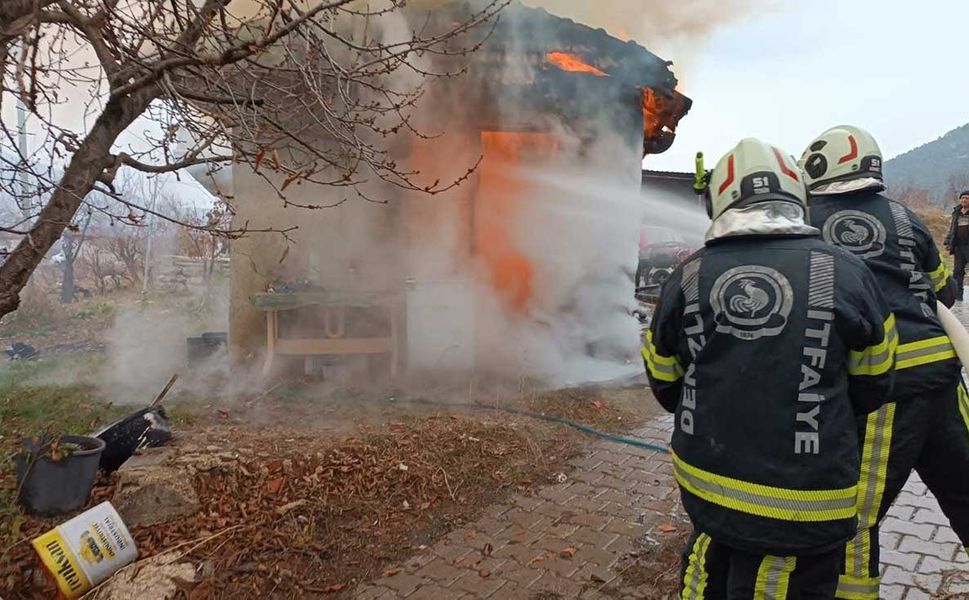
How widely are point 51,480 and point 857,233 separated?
4285mm

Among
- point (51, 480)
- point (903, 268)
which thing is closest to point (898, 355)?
point (903, 268)

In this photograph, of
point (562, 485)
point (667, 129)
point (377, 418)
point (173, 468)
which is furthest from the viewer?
point (667, 129)

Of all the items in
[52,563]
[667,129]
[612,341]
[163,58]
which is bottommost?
[52,563]

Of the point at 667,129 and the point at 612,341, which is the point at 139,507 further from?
the point at 667,129

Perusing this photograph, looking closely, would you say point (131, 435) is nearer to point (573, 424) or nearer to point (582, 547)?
point (582, 547)

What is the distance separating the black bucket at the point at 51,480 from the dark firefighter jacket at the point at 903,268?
405 cm

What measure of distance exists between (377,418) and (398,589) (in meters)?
2.61

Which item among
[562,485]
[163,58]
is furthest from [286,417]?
[163,58]

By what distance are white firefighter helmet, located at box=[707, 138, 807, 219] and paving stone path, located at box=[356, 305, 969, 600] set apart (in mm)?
2058

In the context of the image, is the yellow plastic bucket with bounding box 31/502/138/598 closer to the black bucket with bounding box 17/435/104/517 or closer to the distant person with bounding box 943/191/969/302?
the black bucket with bounding box 17/435/104/517

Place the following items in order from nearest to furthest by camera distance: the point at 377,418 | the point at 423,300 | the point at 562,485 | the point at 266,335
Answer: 1. the point at 562,485
2. the point at 377,418
3. the point at 423,300
4. the point at 266,335

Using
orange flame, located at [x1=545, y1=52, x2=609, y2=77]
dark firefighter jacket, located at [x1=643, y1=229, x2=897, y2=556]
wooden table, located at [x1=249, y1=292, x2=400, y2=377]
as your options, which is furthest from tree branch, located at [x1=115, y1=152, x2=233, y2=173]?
orange flame, located at [x1=545, y1=52, x2=609, y2=77]

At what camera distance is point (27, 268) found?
2.66 metres

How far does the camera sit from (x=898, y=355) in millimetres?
2717
